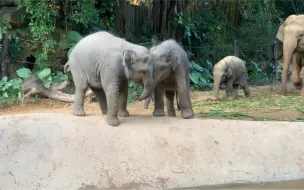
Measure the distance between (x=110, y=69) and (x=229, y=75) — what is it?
23.7ft

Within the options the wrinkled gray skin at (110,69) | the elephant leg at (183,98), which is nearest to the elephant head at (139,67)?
the wrinkled gray skin at (110,69)

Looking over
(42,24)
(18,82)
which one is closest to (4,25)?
(42,24)

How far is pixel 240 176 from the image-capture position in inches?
280

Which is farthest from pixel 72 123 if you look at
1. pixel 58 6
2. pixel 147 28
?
pixel 147 28

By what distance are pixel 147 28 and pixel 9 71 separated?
251 inches

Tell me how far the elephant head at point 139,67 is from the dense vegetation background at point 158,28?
20.9 feet

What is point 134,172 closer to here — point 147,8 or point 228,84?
point 228,84

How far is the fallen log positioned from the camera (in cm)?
1321

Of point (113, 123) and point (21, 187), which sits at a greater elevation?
point (113, 123)

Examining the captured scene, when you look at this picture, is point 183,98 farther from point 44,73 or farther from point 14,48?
point 14,48

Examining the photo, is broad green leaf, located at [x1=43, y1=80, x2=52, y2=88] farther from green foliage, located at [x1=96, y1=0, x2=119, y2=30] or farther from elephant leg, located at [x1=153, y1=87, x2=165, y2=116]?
elephant leg, located at [x1=153, y1=87, x2=165, y2=116]

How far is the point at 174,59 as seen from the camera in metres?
8.28

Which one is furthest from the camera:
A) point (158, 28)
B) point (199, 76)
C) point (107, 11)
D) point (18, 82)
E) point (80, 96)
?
point (158, 28)

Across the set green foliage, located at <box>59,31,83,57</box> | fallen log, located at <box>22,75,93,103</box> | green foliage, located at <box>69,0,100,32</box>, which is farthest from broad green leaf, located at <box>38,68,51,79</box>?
green foliage, located at <box>69,0,100,32</box>
